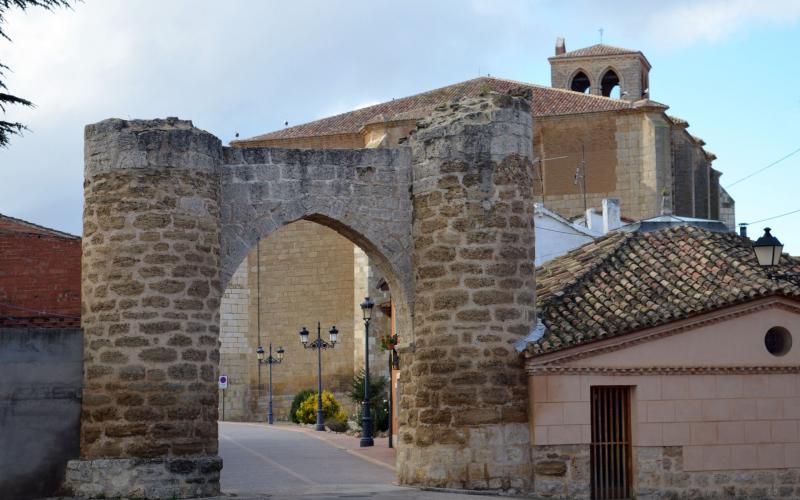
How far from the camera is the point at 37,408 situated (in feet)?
50.9

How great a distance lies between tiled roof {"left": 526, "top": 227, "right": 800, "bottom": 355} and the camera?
16.8 m

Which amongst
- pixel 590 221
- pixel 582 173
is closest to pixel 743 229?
pixel 590 221

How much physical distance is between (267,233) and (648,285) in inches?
206

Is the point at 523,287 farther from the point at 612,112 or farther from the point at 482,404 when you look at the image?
the point at 612,112

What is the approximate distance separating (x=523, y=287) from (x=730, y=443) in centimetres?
336

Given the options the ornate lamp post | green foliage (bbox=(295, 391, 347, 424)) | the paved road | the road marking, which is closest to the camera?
the paved road

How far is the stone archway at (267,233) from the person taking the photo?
50.5 feet

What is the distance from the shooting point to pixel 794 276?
1814cm

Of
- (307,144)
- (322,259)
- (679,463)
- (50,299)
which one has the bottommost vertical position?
(679,463)

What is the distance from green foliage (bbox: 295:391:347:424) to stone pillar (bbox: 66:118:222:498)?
22.1 m

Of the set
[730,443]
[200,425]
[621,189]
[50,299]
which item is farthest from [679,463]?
[621,189]

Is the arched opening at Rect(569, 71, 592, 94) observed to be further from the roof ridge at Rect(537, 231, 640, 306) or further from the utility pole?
the roof ridge at Rect(537, 231, 640, 306)

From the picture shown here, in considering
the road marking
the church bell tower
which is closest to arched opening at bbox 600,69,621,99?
the church bell tower

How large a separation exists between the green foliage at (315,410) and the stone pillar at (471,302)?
835 inches
